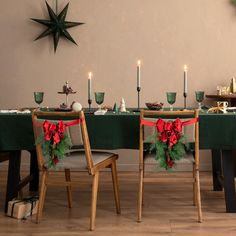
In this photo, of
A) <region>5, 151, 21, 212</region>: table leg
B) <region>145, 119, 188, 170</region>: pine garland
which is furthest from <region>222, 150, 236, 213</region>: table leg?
<region>5, 151, 21, 212</region>: table leg

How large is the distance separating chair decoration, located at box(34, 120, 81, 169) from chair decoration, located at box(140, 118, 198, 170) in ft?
1.62

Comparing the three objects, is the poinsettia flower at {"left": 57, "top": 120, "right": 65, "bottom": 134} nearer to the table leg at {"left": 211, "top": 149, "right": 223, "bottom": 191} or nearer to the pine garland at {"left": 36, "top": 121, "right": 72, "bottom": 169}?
the pine garland at {"left": 36, "top": 121, "right": 72, "bottom": 169}

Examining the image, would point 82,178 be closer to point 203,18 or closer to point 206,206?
point 206,206

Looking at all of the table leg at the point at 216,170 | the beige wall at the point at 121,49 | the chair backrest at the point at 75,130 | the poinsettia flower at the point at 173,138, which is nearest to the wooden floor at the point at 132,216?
the table leg at the point at 216,170

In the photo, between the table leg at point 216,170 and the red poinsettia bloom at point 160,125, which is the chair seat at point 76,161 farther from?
the table leg at point 216,170

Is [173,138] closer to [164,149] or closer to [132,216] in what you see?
[164,149]

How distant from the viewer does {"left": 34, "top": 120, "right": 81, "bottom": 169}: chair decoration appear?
10.6 feet

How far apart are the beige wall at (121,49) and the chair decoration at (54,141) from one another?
207 cm

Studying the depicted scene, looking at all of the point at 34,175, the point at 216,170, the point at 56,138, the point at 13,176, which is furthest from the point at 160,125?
the point at 34,175

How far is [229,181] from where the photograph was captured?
3.56m

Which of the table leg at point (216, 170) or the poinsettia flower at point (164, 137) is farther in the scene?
the table leg at point (216, 170)

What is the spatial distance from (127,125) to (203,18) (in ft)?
7.11

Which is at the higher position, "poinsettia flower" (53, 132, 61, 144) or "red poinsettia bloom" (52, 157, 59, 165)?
"poinsettia flower" (53, 132, 61, 144)

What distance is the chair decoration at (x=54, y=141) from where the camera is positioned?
3223 mm
